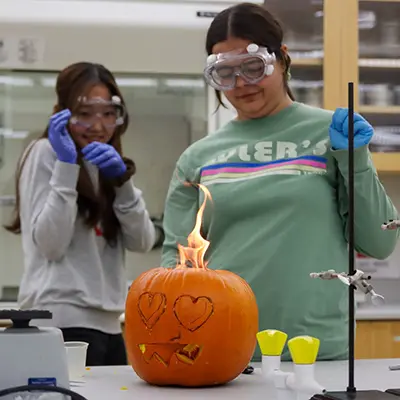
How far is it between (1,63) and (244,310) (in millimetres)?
2124

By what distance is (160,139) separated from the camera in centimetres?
318

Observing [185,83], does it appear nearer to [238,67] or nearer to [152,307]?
[238,67]

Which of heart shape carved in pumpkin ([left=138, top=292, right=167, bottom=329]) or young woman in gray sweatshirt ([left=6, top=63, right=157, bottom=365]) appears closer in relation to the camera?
heart shape carved in pumpkin ([left=138, top=292, right=167, bottom=329])

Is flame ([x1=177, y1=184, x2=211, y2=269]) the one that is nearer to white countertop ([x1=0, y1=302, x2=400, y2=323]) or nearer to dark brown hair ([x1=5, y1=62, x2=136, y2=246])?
dark brown hair ([x1=5, y1=62, x2=136, y2=246])

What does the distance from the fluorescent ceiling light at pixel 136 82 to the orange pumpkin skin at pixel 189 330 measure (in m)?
2.02

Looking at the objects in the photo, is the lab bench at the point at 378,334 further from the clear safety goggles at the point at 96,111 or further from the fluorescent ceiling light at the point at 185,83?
the clear safety goggles at the point at 96,111

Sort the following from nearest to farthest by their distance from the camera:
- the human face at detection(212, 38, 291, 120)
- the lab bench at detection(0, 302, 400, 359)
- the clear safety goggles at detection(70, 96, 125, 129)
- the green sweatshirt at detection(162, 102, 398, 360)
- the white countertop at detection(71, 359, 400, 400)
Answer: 1. the white countertop at detection(71, 359, 400, 400)
2. the green sweatshirt at detection(162, 102, 398, 360)
3. the human face at detection(212, 38, 291, 120)
4. the clear safety goggles at detection(70, 96, 125, 129)
5. the lab bench at detection(0, 302, 400, 359)

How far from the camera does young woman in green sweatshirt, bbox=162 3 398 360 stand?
1431 millimetres

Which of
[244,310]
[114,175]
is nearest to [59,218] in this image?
[114,175]

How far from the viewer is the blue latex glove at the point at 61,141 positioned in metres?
1.98

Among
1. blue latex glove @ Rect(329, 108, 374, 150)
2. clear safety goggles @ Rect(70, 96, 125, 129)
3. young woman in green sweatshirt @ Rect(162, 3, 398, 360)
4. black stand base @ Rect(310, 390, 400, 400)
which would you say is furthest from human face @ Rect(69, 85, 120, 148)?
black stand base @ Rect(310, 390, 400, 400)

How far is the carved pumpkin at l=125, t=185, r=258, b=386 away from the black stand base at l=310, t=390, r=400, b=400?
0.23m

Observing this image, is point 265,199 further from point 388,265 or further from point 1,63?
point 388,265

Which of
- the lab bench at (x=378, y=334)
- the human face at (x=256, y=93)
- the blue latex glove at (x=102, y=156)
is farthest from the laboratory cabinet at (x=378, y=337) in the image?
the human face at (x=256, y=93)
